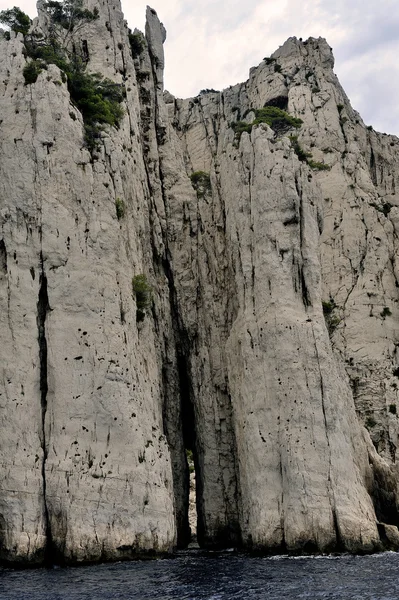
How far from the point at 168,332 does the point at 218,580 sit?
78.9ft

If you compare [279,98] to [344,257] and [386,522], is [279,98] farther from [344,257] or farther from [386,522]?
[386,522]

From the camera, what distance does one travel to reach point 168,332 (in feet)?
176

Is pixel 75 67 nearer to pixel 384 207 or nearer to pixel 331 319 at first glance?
pixel 331 319

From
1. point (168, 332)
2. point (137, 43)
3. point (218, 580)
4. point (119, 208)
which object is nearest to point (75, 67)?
point (137, 43)

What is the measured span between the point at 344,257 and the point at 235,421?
21980 mm

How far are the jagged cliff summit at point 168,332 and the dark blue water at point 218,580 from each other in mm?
2869

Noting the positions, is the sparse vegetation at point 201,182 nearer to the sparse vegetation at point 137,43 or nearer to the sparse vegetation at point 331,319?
the sparse vegetation at point 137,43

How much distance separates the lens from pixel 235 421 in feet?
157

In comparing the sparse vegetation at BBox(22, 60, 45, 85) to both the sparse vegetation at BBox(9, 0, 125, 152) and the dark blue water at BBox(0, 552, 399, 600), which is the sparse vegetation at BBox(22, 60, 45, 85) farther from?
the dark blue water at BBox(0, 552, 399, 600)

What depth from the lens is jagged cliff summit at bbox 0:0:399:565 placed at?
127ft

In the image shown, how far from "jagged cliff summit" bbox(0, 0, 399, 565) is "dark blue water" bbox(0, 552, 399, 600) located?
2.87m

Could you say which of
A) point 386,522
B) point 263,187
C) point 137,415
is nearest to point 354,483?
point 386,522

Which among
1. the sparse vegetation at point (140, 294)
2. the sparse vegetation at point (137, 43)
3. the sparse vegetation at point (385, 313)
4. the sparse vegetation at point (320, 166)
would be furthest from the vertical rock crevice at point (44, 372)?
the sparse vegetation at point (320, 166)

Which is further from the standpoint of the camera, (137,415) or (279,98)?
(279,98)
